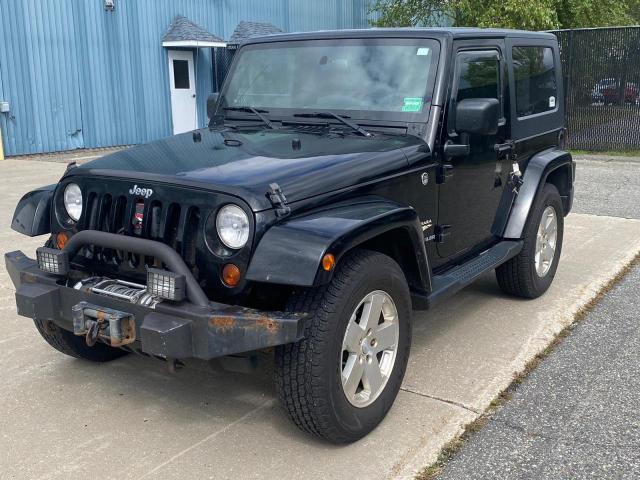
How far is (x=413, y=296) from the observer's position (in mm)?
3615

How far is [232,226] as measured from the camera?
9.50 feet

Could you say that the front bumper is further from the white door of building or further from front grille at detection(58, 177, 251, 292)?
the white door of building

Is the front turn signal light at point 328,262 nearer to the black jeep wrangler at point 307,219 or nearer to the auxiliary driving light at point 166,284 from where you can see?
the black jeep wrangler at point 307,219

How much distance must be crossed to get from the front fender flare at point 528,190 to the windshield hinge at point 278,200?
2366 mm

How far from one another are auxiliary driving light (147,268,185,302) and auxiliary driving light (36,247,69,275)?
58 centimetres

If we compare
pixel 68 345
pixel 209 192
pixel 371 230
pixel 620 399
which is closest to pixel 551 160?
pixel 620 399

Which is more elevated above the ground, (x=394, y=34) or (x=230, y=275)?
(x=394, y=34)

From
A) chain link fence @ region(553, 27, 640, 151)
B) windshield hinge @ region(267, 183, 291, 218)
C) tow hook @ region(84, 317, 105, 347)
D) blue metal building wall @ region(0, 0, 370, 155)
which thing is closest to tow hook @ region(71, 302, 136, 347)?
tow hook @ region(84, 317, 105, 347)

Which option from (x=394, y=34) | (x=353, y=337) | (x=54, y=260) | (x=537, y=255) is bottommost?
(x=537, y=255)

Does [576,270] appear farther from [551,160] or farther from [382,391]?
[382,391]

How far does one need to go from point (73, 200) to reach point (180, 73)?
1471cm

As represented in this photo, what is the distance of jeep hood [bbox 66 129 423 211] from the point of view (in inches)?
118

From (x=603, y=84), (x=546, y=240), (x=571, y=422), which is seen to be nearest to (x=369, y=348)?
(x=571, y=422)

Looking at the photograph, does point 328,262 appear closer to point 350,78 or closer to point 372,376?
point 372,376
